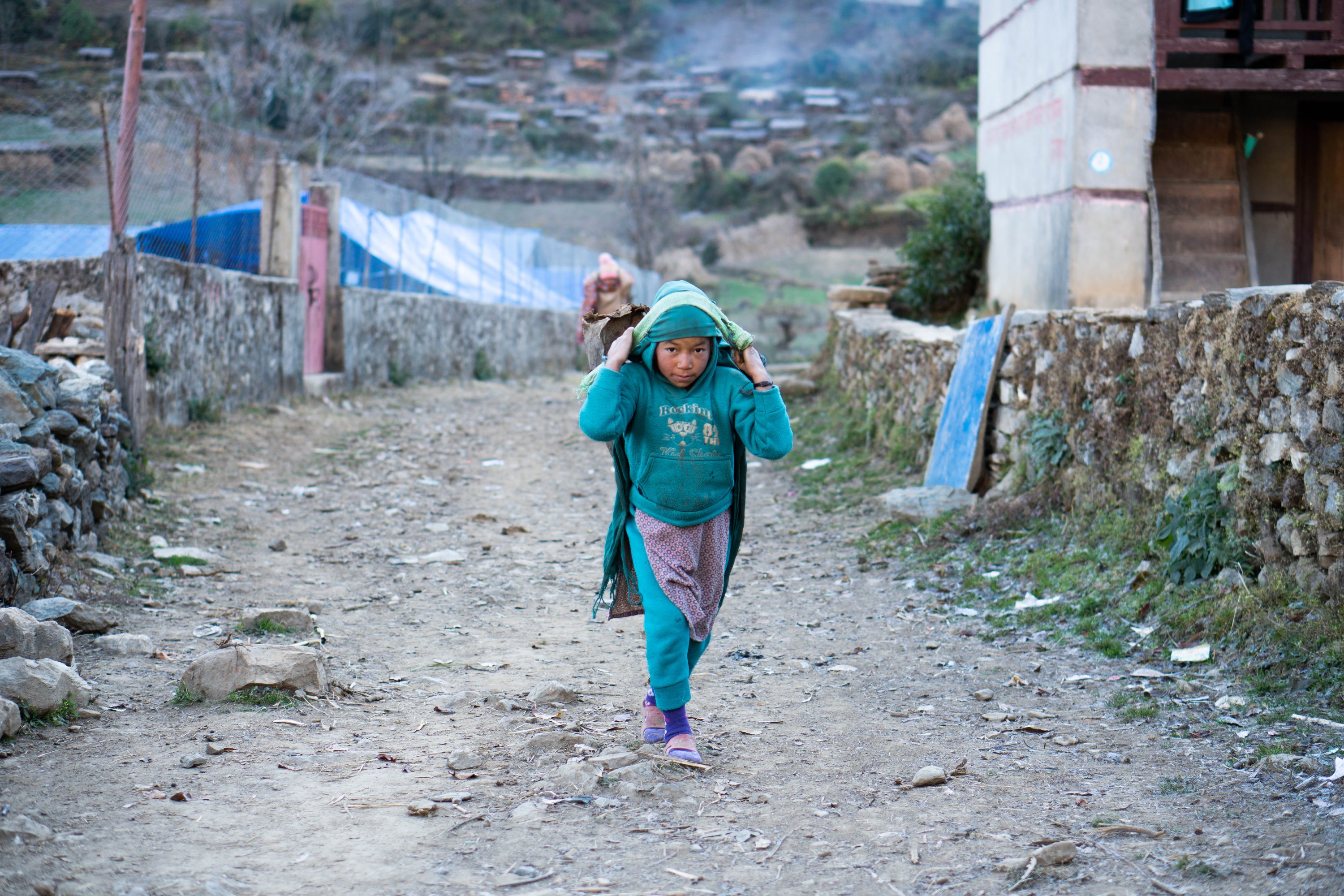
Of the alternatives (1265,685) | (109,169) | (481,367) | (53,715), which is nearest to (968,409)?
(1265,685)

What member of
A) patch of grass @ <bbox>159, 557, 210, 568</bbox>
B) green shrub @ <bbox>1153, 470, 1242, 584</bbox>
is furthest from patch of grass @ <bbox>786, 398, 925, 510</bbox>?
patch of grass @ <bbox>159, 557, 210, 568</bbox>

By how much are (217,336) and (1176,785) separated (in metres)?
8.28

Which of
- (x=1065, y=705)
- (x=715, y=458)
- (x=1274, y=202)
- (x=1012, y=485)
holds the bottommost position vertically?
(x=1065, y=705)

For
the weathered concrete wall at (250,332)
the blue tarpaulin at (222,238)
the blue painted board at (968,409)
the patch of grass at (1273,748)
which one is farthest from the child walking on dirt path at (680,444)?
the blue tarpaulin at (222,238)

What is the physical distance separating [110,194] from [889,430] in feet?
19.4

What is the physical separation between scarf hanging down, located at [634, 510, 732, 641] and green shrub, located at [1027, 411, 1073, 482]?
122 inches

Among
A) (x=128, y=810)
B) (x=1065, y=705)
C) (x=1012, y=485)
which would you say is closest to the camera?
(x=128, y=810)

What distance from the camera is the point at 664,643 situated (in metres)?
2.90

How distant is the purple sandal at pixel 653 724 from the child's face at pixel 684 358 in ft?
3.04

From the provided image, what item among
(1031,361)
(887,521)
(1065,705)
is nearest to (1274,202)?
(1031,361)

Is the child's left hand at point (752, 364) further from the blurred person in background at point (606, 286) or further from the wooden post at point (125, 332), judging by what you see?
the blurred person in background at point (606, 286)

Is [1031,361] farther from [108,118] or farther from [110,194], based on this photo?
[108,118]

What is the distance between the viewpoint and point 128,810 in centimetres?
250

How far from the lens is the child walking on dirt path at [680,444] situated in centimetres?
290
